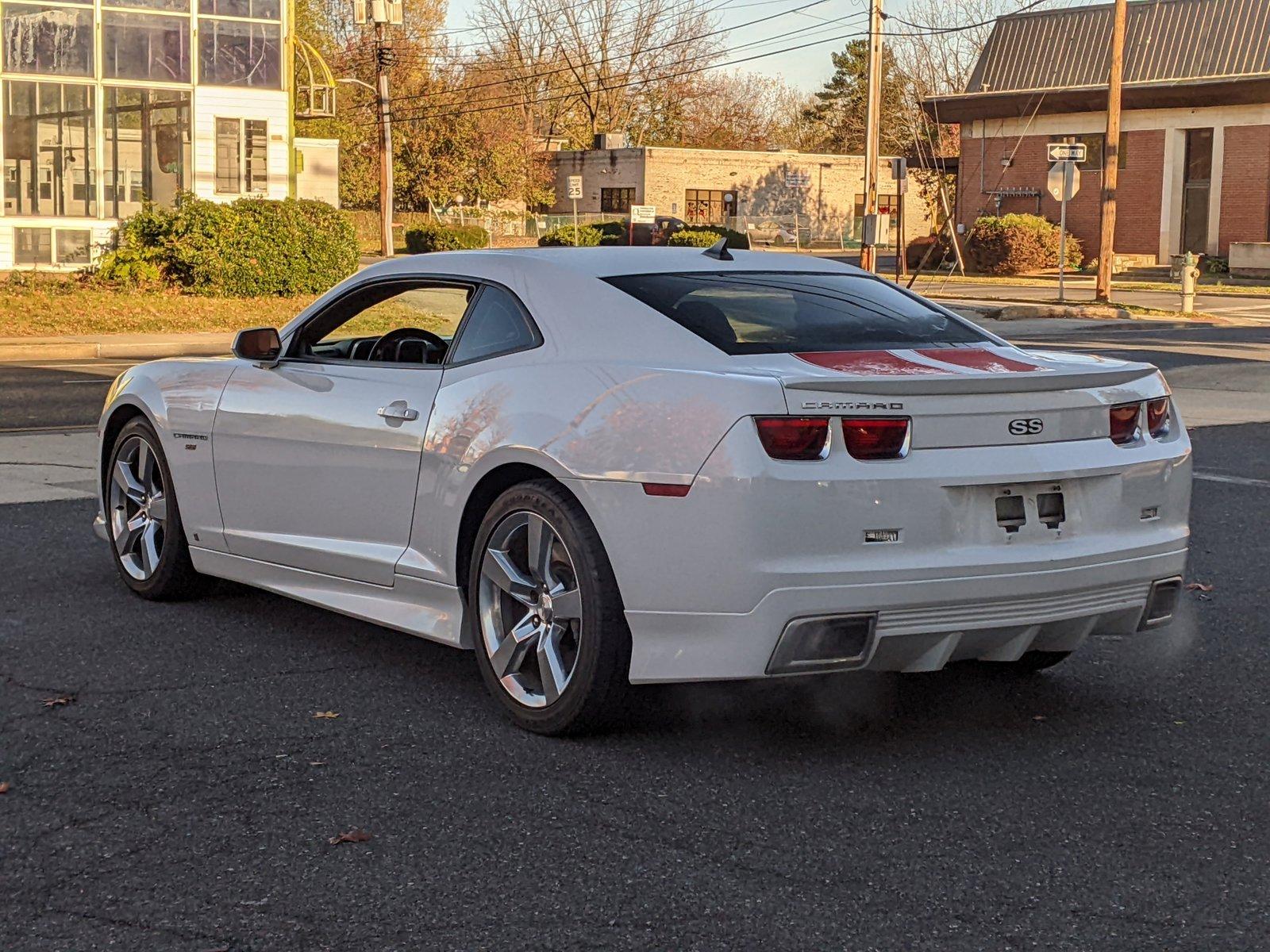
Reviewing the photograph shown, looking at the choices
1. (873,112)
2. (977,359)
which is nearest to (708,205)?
(873,112)

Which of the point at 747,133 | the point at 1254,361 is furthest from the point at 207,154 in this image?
the point at 747,133

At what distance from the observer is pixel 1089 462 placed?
4.75 m

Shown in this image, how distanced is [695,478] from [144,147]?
95.1 ft

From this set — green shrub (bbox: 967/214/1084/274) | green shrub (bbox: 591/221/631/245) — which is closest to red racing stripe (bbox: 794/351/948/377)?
green shrub (bbox: 591/221/631/245)

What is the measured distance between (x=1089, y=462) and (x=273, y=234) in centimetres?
2421

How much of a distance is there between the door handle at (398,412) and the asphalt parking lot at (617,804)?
2.95 feet

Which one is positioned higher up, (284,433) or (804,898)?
(284,433)

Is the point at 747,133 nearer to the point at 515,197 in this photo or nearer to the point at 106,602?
the point at 515,197

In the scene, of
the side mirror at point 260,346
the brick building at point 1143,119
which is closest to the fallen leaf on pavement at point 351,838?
the side mirror at point 260,346

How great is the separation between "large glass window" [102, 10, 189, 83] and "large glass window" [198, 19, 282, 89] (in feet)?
1.30

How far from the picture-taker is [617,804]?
4281 mm

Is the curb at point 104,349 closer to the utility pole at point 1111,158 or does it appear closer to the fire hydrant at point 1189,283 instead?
the fire hydrant at point 1189,283

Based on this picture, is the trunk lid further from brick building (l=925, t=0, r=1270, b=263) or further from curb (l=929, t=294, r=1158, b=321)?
brick building (l=925, t=0, r=1270, b=263)

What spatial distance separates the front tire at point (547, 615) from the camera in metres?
4.68
